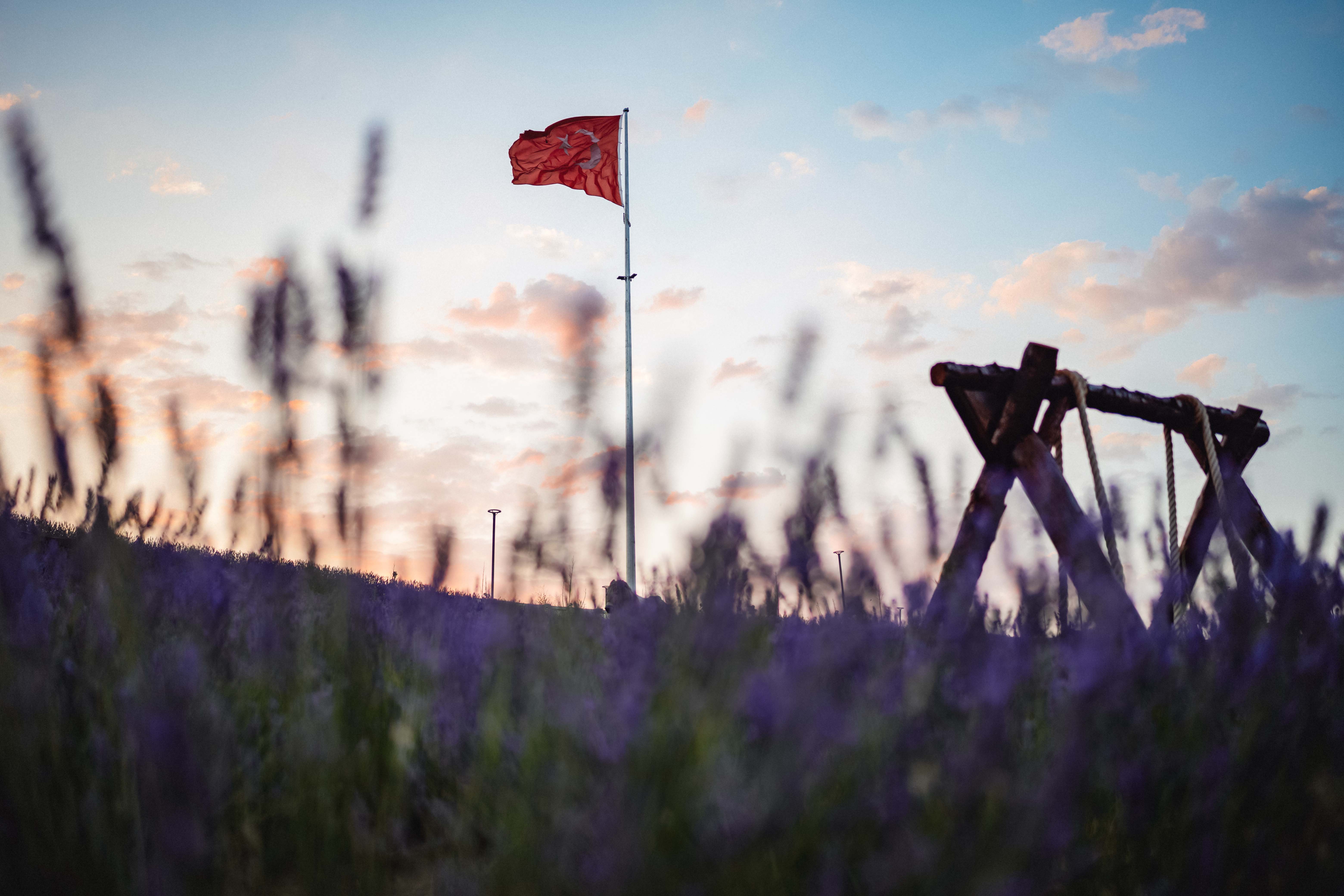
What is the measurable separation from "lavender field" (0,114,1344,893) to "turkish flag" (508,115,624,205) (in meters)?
16.2

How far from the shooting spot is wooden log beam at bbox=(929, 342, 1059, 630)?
3615mm

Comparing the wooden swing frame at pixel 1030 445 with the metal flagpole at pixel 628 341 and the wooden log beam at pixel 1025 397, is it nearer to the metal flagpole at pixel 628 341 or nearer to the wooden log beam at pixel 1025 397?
the wooden log beam at pixel 1025 397

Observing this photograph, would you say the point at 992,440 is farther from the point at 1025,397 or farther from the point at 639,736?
the point at 639,736

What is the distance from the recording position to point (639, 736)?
1.23 meters

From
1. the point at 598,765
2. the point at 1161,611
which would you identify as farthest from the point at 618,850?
the point at 1161,611

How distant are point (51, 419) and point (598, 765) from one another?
1.20 m

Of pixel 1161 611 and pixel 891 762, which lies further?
pixel 1161 611

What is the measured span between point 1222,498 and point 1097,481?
81 cm

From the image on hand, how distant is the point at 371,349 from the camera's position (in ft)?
6.22

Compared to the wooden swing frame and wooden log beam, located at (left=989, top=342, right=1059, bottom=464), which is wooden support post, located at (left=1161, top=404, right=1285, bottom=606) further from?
wooden log beam, located at (left=989, top=342, right=1059, bottom=464)

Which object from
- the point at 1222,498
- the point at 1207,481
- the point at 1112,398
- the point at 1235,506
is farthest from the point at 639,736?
the point at 1207,481

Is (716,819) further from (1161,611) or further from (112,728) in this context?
(1161,611)

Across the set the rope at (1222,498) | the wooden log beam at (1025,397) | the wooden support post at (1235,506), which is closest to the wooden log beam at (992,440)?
the wooden log beam at (1025,397)

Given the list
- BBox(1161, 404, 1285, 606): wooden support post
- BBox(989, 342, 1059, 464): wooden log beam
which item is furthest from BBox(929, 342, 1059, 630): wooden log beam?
BBox(1161, 404, 1285, 606): wooden support post
